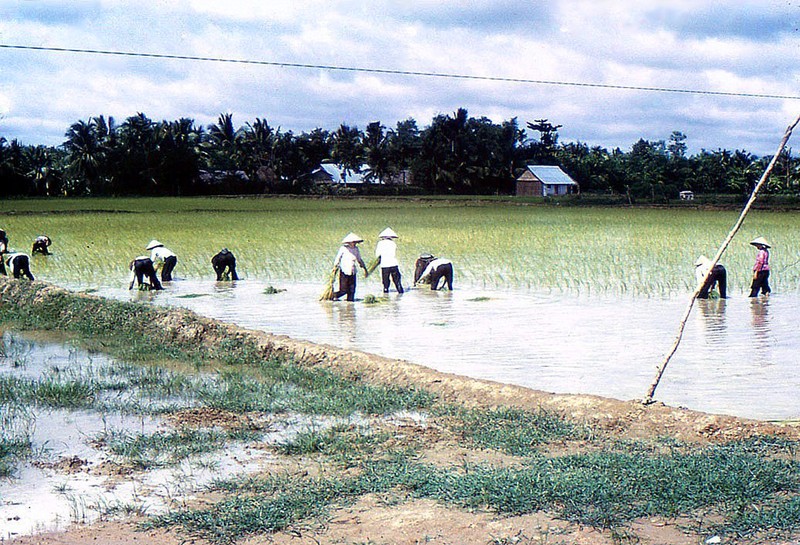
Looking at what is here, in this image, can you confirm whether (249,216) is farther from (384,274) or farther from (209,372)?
(209,372)

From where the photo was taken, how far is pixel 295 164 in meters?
56.2

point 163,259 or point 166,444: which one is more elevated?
point 163,259

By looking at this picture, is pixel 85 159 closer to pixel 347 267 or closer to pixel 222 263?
pixel 222 263

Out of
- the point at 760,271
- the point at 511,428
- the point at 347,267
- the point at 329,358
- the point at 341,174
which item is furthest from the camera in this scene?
the point at 341,174

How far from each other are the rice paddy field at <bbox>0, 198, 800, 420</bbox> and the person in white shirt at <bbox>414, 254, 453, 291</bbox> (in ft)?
0.83

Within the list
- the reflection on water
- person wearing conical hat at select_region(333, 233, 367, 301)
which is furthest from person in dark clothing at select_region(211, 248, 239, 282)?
person wearing conical hat at select_region(333, 233, 367, 301)

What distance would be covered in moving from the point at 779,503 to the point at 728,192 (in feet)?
165

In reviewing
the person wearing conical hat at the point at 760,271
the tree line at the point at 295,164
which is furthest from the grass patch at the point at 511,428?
the tree line at the point at 295,164

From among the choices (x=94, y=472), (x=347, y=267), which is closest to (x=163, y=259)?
(x=347, y=267)

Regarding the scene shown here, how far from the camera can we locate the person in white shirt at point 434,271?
45.5 ft

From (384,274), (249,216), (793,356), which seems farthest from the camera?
(249,216)

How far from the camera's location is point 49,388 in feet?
21.9

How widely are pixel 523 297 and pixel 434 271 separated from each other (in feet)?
4.83

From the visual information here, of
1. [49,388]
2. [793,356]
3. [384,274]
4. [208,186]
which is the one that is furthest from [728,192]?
[49,388]
